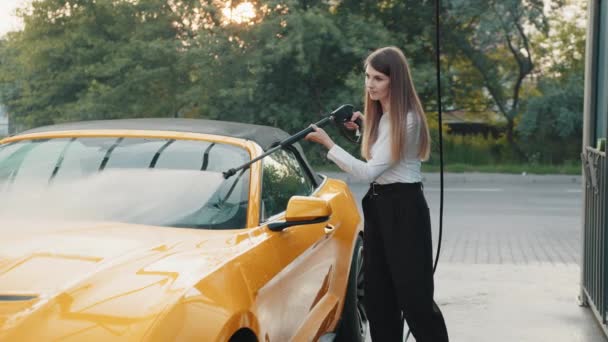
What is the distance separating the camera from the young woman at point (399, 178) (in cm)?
418

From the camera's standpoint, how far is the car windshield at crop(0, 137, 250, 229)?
370 cm

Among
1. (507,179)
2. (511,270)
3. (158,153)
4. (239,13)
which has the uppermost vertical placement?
(239,13)

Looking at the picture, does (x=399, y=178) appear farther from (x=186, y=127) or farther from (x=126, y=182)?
(x=126, y=182)

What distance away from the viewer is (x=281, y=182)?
15.1ft

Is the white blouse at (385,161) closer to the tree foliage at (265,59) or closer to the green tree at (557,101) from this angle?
the tree foliage at (265,59)

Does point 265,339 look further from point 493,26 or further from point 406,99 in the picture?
point 493,26

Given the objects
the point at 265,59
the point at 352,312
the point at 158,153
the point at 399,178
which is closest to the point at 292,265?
the point at 399,178

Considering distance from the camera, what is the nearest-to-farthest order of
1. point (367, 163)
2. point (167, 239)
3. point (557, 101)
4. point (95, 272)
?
1. point (95, 272)
2. point (167, 239)
3. point (367, 163)
4. point (557, 101)

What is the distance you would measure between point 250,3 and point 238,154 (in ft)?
73.4

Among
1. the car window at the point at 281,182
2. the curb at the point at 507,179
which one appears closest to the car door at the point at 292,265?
the car window at the point at 281,182

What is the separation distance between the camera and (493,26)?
2772 cm

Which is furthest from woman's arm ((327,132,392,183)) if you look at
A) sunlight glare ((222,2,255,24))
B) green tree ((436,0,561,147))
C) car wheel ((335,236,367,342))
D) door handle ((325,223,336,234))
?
green tree ((436,0,561,147))

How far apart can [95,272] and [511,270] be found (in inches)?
264

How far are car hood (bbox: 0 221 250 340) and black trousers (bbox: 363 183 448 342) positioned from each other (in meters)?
0.97
